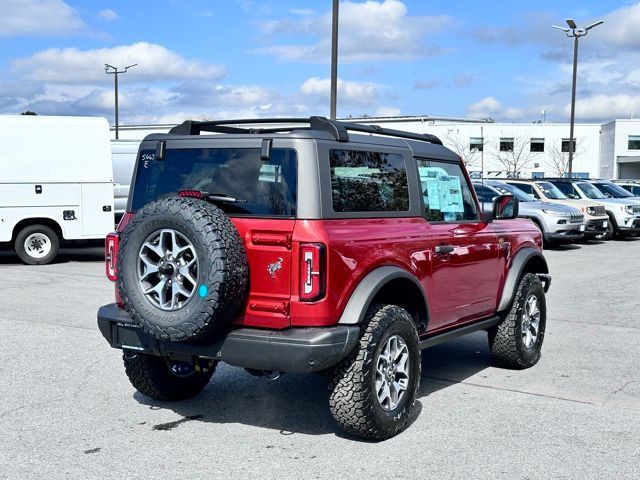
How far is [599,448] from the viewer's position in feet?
16.0

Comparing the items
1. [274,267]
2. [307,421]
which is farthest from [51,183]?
[274,267]

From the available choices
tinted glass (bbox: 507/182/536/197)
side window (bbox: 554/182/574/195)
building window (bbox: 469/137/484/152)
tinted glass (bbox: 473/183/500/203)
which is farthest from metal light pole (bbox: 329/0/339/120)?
building window (bbox: 469/137/484/152)

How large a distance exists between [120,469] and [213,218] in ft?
4.93

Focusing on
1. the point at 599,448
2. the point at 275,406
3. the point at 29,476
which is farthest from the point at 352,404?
the point at 29,476

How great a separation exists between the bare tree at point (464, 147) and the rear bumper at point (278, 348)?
221 feet

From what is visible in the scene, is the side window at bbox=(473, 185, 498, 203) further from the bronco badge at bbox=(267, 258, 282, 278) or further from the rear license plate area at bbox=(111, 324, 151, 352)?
the bronco badge at bbox=(267, 258, 282, 278)

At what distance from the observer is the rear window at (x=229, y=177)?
482 centimetres

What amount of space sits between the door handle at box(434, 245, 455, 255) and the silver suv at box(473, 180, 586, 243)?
13.5 m

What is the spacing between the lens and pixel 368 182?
208 inches

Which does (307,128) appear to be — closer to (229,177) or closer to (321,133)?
(321,133)

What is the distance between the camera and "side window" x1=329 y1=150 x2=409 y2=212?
5.00 meters

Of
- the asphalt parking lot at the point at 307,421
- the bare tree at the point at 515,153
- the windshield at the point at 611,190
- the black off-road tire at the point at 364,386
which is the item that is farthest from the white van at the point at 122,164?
the bare tree at the point at 515,153

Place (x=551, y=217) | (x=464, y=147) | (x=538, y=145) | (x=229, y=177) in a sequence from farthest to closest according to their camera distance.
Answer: (x=538, y=145)
(x=464, y=147)
(x=551, y=217)
(x=229, y=177)

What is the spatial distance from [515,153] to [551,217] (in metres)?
56.6
